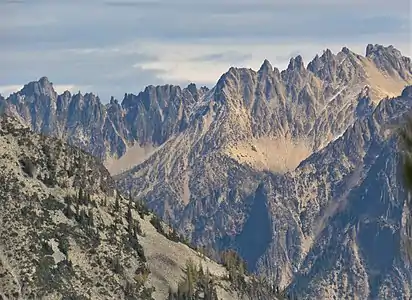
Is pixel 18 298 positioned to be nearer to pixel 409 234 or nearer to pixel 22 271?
pixel 22 271

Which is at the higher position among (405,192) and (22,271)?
(405,192)

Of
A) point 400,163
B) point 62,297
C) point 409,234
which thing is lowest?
point 62,297

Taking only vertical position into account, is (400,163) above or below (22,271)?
above

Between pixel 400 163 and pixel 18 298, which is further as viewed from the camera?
pixel 18 298

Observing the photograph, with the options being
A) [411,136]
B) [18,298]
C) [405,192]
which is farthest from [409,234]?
[18,298]

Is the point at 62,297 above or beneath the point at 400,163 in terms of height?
beneath

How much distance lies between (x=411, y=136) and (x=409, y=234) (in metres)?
2.94

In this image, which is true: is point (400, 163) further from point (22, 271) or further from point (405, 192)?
point (22, 271)

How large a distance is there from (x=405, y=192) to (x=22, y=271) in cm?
18156

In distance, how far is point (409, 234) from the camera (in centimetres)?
2525

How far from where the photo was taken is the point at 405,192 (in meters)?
24.9

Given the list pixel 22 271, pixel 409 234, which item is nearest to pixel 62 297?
pixel 22 271

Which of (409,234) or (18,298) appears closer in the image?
(409,234)

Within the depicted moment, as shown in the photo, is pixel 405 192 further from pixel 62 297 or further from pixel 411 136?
pixel 62 297
